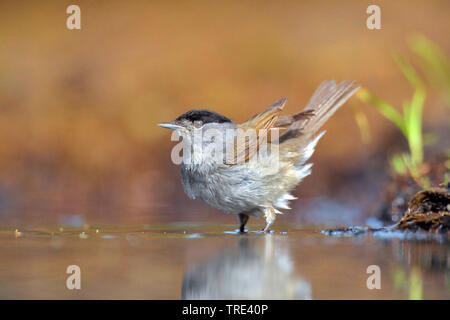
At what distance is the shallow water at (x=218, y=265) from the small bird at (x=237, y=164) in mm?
324

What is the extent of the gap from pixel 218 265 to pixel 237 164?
177 cm

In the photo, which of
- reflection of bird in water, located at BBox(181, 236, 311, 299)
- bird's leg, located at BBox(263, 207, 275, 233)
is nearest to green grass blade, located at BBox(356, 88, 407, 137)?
bird's leg, located at BBox(263, 207, 275, 233)

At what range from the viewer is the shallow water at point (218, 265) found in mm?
2944

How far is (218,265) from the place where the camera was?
3.54 m

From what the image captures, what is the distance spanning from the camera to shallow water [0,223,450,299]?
294 centimetres

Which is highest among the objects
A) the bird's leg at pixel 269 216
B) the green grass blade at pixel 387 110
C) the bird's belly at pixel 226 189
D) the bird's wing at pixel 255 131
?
the green grass blade at pixel 387 110

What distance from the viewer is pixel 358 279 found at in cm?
320

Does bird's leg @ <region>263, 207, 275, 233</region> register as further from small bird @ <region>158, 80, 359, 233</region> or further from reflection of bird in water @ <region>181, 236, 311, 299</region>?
reflection of bird in water @ <region>181, 236, 311, 299</region>

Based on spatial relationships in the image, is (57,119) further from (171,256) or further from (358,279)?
(358,279)

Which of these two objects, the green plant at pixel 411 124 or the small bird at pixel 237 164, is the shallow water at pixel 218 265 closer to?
the small bird at pixel 237 164

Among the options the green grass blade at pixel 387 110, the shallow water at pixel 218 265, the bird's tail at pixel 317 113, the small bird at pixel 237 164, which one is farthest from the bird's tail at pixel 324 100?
the shallow water at pixel 218 265

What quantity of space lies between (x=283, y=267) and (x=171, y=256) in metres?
0.79

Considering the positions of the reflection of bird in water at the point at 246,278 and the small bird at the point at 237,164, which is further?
the small bird at the point at 237,164

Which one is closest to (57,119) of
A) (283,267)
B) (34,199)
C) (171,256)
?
(34,199)
